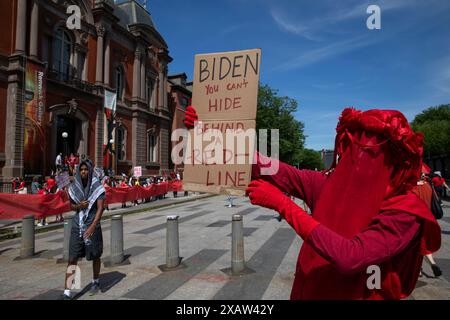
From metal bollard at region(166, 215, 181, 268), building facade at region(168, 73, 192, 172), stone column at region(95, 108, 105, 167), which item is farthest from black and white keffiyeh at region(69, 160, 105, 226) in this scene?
building facade at region(168, 73, 192, 172)

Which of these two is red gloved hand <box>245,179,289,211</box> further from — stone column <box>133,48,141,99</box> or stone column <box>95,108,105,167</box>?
stone column <box>133,48,141,99</box>

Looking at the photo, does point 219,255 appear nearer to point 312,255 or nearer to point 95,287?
point 95,287


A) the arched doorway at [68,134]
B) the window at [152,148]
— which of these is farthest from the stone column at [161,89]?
the arched doorway at [68,134]

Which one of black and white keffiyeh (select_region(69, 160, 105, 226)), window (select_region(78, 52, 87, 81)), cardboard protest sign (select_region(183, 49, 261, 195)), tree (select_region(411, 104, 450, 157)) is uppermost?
window (select_region(78, 52, 87, 81))

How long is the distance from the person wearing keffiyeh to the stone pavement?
52 centimetres

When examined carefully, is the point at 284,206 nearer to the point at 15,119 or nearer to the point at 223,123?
the point at 223,123

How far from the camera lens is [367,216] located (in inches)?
68.1

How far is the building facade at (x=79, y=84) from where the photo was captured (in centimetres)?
1997

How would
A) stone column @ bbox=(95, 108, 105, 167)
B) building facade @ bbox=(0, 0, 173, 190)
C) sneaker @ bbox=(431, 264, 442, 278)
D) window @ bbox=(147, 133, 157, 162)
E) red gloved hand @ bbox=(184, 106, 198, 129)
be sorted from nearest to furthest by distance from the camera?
red gloved hand @ bbox=(184, 106, 198, 129) < sneaker @ bbox=(431, 264, 442, 278) < building facade @ bbox=(0, 0, 173, 190) < stone column @ bbox=(95, 108, 105, 167) < window @ bbox=(147, 133, 157, 162)

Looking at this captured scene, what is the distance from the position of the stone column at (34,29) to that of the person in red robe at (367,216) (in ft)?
76.7

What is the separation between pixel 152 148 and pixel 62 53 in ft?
45.7

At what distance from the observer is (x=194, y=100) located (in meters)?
2.41

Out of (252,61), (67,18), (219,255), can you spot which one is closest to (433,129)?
(67,18)

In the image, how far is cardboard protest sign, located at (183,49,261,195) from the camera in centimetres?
221
